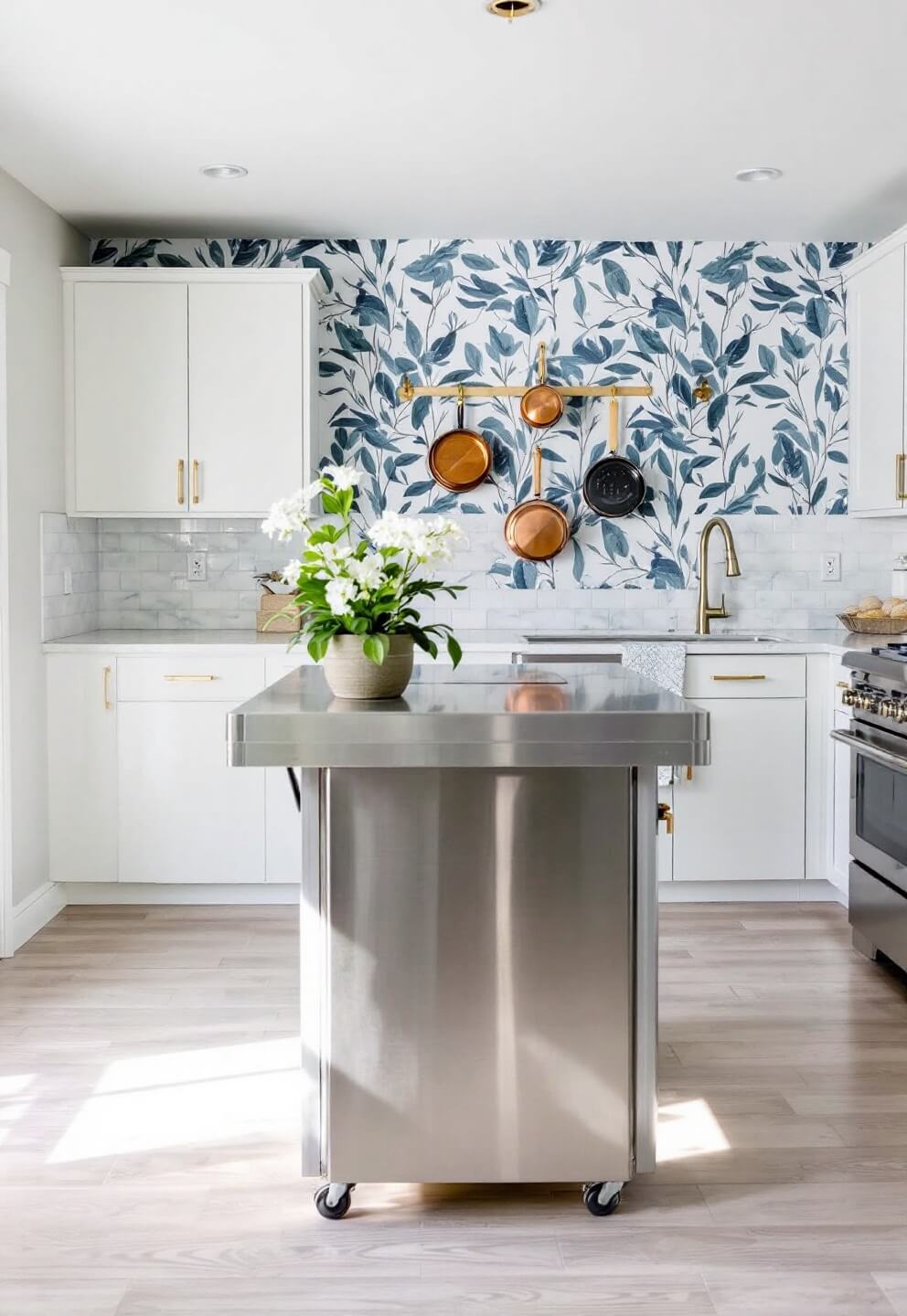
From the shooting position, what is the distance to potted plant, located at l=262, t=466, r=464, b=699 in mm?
2281

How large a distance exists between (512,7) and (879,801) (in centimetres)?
232

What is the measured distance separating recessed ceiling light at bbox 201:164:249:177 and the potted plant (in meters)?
2.11

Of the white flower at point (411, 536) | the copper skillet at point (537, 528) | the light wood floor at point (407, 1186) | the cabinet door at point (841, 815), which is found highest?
the copper skillet at point (537, 528)

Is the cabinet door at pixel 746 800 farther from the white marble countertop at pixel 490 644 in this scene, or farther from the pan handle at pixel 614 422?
the pan handle at pixel 614 422

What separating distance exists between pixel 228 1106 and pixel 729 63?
277 cm

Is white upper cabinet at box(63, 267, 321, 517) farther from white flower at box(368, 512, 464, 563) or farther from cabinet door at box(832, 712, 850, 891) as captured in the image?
white flower at box(368, 512, 464, 563)

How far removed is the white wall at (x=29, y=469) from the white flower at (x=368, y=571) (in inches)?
81.8

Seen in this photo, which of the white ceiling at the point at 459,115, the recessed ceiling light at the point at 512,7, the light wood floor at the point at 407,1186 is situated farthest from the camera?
the white ceiling at the point at 459,115

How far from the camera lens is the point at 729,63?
320 cm

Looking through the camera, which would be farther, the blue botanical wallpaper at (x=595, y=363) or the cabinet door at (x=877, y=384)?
the blue botanical wallpaper at (x=595, y=363)

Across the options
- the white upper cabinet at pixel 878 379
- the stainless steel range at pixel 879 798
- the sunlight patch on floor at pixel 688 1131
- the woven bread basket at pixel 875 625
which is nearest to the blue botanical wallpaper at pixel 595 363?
the white upper cabinet at pixel 878 379

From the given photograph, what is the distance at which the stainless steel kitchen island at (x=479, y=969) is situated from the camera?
7.48 ft

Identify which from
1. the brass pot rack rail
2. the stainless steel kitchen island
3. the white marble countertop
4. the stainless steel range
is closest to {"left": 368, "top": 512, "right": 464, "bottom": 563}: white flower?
the stainless steel kitchen island

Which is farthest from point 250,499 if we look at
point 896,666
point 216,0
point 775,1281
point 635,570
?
point 775,1281
